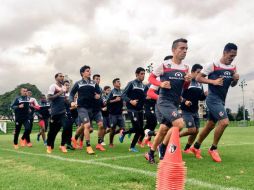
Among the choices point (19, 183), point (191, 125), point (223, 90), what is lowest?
point (19, 183)

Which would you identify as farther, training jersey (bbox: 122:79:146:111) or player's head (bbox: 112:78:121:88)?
player's head (bbox: 112:78:121:88)

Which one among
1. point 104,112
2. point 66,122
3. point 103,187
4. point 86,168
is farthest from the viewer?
point 104,112

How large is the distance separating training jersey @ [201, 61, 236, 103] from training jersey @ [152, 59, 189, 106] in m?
0.94

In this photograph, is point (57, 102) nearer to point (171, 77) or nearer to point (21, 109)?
point (21, 109)

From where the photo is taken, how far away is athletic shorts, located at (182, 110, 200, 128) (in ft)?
31.2

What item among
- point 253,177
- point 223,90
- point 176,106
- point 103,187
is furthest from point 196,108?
point 103,187

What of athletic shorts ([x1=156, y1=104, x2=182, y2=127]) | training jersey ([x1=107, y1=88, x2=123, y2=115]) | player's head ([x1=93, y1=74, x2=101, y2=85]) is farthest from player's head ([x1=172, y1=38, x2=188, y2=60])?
player's head ([x1=93, y1=74, x2=101, y2=85])

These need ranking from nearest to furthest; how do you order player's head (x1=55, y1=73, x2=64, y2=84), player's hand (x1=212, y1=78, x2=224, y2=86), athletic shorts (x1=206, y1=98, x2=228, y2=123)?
player's hand (x1=212, y1=78, x2=224, y2=86), athletic shorts (x1=206, y1=98, x2=228, y2=123), player's head (x1=55, y1=73, x2=64, y2=84)

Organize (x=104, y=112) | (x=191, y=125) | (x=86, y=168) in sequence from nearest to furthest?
(x=86, y=168) → (x=191, y=125) → (x=104, y=112)

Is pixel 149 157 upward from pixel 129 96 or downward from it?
downward

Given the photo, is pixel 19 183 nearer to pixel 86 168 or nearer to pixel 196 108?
pixel 86 168

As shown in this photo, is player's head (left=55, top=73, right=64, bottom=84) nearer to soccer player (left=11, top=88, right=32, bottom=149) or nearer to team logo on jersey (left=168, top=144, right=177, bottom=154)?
soccer player (left=11, top=88, right=32, bottom=149)

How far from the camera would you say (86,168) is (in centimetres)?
671

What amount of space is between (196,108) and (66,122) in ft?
15.2
